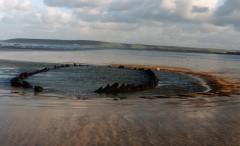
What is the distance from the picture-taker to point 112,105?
17719 mm

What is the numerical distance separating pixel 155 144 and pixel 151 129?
1.84 m

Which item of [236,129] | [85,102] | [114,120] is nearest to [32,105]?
[85,102]

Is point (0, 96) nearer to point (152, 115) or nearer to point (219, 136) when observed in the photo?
point (152, 115)

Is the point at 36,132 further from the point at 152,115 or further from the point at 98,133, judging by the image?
the point at 152,115

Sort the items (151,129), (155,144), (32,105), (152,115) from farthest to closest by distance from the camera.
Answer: (32,105)
(152,115)
(151,129)
(155,144)

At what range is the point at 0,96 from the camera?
1938 cm

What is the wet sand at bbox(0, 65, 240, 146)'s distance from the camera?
36.8 feet

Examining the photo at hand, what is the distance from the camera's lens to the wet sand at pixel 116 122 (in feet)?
36.8

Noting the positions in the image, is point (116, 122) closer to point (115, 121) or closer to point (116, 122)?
point (116, 122)

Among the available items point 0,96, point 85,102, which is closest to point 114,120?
point 85,102

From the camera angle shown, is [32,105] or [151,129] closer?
[151,129]

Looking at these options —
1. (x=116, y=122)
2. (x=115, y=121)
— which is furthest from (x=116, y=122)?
(x=115, y=121)

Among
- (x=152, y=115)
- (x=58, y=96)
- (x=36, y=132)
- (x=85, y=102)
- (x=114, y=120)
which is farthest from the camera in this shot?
(x=58, y=96)

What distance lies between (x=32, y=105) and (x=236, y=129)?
9199 mm
